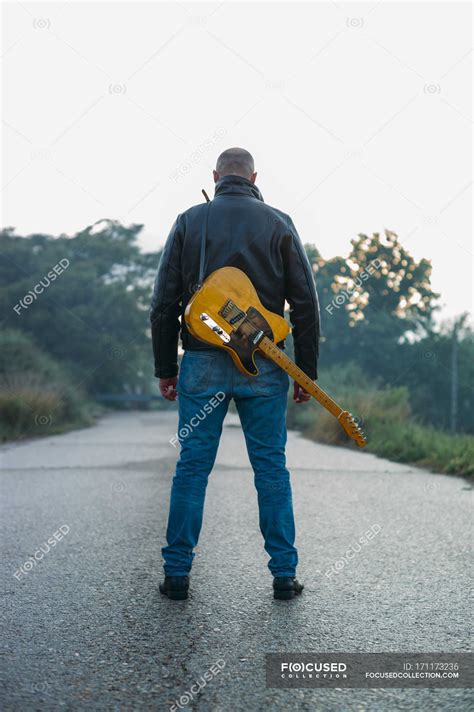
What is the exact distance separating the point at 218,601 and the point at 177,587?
Result: 18 centimetres

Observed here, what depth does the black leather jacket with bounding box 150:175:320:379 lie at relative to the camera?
3725 millimetres

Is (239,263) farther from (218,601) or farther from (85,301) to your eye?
(85,301)

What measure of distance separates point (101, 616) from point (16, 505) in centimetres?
324

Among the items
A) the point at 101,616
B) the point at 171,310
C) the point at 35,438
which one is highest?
the point at 171,310

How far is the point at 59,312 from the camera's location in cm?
3947

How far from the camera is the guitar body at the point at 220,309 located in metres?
3.60

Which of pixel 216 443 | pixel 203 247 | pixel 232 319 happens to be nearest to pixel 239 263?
pixel 203 247

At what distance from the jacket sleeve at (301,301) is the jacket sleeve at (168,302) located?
0.49m

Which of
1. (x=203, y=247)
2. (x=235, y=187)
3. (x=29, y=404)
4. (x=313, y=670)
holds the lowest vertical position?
(x=29, y=404)

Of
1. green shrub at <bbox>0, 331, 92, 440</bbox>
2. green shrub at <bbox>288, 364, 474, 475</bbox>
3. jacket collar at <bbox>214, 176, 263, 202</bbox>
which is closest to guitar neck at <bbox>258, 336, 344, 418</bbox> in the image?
jacket collar at <bbox>214, 176, 263, 202</bbox>

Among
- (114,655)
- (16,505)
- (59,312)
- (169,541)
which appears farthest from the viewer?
(59,312)

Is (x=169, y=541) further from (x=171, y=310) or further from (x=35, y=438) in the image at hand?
(x=35, y=438)

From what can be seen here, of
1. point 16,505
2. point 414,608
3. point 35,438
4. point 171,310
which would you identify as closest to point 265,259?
point 171,310

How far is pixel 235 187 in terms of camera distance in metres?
3.89
